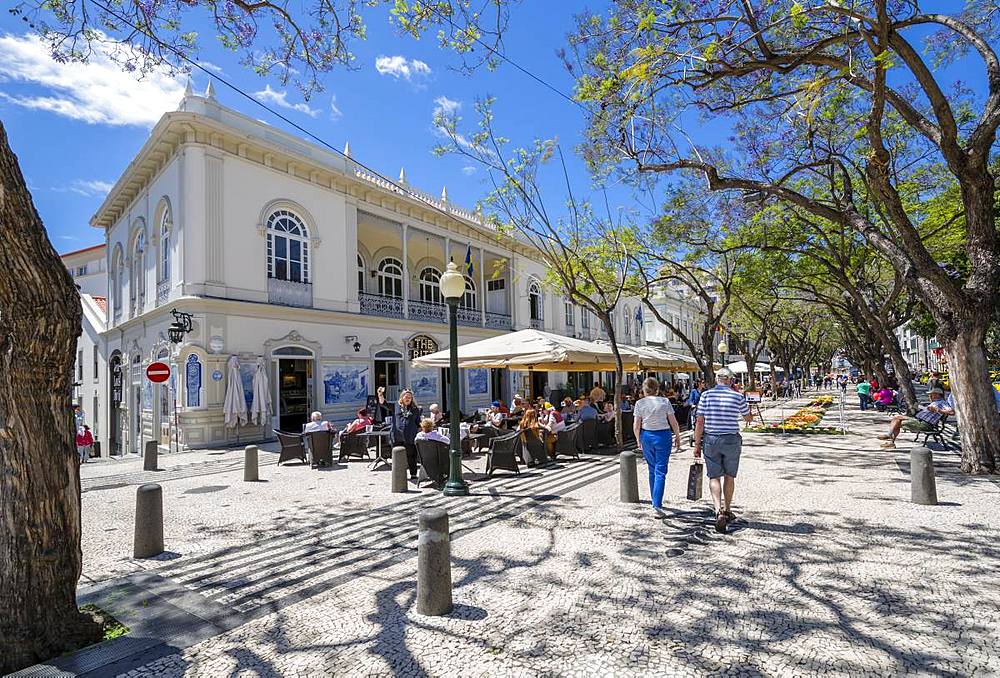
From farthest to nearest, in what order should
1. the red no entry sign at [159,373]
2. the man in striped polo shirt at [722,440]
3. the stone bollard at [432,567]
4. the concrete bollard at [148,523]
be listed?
the red no entry sign at [159,373], the man in striped polo shirt at [722,440], the concrete bollard at [148,523], the stone bollard at [432,567]

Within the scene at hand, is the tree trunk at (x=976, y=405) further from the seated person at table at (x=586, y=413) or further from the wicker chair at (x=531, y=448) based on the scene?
the wicker chair at (x=531, y=448)

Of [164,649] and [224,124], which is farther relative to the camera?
[224,124]

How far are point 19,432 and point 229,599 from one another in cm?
197

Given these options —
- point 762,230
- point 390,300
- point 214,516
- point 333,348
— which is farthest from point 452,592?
point 390,300

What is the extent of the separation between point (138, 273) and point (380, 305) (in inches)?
344

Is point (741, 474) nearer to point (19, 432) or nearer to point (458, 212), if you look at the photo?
point (19, 432)

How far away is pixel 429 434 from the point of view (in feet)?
27.5

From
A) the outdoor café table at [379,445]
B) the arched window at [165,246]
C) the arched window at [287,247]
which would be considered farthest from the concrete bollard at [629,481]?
the arched window at [165,246]

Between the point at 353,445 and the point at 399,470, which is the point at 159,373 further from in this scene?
the point at 399,470

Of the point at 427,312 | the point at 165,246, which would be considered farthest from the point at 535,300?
the point at 165,246

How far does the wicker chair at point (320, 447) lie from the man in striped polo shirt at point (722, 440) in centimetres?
742

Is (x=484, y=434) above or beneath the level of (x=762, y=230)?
beneath

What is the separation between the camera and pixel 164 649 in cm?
347

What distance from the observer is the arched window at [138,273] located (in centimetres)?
1900
